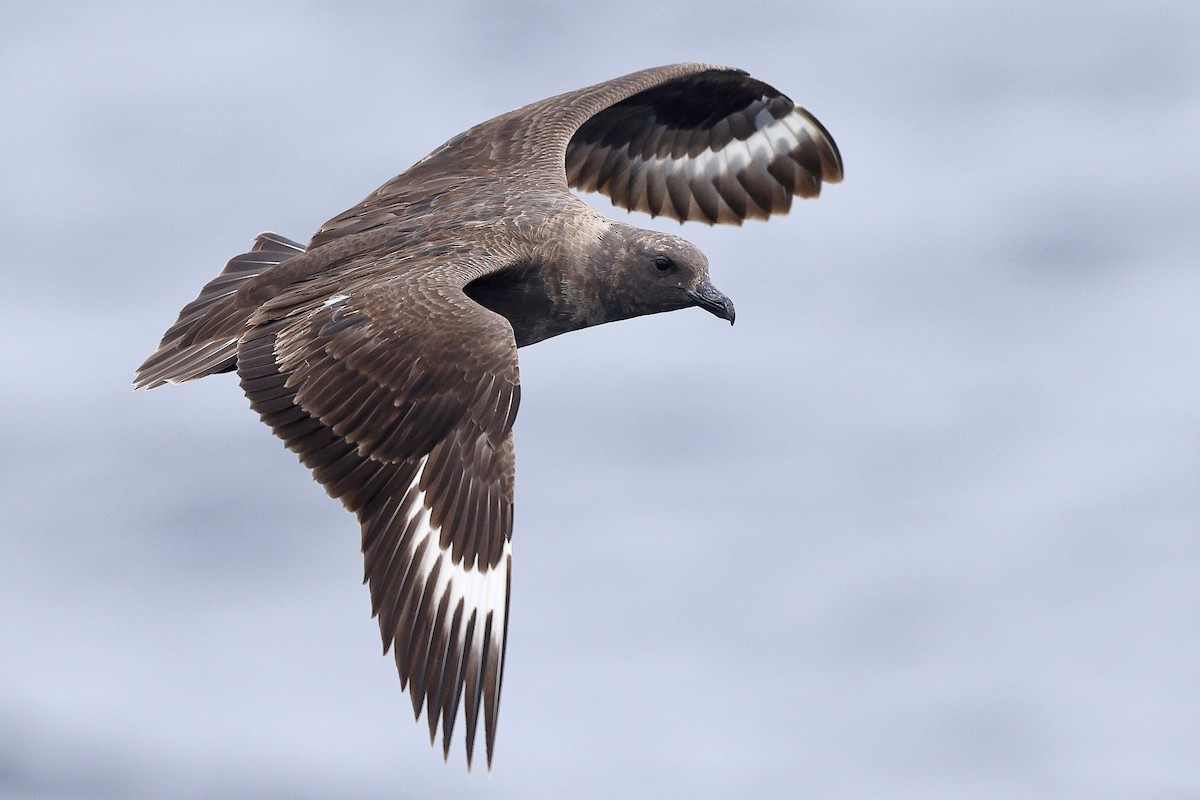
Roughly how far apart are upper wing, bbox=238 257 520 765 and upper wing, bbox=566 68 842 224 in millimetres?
4441

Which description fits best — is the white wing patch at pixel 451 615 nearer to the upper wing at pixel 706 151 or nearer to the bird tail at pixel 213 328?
the bird tail at pixel 213 328

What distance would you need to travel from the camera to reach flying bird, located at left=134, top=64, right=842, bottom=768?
34.1 ft

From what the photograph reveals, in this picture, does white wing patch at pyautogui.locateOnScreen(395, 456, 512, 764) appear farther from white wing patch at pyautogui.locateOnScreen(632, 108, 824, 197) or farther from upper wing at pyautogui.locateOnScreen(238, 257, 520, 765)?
white wing patch at pyautogui.locateOnScreen(632, 108, 824, 197)

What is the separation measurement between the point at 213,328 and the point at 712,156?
15.2ft

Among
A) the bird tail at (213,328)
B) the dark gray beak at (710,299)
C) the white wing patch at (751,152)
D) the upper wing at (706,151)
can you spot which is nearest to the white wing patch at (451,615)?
the bird tail at (213,328)

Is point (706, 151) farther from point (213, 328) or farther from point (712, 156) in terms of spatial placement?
point (213, 328)

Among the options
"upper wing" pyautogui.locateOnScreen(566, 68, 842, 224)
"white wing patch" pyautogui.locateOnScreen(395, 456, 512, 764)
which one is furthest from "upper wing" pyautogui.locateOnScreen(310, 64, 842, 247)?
"white wing patch" pyautogui.locateOnScreen(395, 456, 512, 764)

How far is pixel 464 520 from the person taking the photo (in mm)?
10516

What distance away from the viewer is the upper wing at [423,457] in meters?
10.3

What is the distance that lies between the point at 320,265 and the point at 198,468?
44278 mm

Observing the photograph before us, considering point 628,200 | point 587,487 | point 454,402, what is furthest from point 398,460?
point 587,487

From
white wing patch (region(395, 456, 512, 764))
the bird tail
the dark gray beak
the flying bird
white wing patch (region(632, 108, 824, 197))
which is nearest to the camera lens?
white wing patch (region(395, 456, 512, 764))

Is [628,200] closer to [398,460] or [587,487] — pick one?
[398,460]

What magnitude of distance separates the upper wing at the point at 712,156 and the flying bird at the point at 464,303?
0.04 feet
